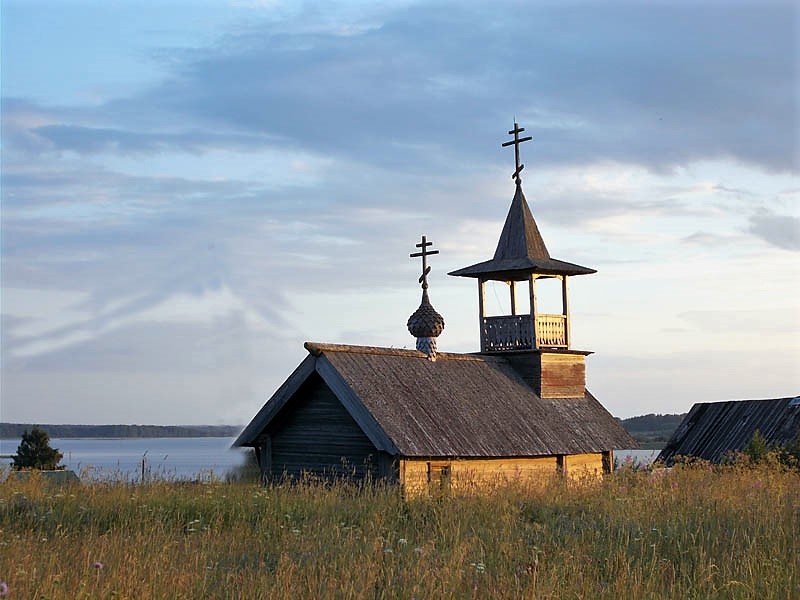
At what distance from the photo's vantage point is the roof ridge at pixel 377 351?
781 inches

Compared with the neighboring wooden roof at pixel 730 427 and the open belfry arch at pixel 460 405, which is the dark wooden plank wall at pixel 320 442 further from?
the neighboring wooden roof at pixel 730 427

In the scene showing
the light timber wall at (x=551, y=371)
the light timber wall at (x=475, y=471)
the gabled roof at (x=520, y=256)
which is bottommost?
the light timber wall at (x=475, y=471)

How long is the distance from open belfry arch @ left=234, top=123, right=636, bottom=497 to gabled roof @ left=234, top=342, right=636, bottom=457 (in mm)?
32

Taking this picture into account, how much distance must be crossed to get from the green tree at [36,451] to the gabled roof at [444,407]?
3071 centimetres

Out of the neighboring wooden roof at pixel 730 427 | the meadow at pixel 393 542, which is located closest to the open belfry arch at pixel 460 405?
the meadow at pixel 393 542

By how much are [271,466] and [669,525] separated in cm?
1224

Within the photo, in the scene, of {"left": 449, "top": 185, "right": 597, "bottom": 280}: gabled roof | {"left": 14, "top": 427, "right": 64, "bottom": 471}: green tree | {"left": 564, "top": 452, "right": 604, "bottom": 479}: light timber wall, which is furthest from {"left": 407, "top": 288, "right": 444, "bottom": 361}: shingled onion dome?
{"left": 14, "top": 427, "right": 64, "bottom": 471}: green tree

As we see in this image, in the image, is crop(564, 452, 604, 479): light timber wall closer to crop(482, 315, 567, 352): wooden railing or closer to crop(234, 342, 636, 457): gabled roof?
crop(234, 342, 636, 457): gabled roof

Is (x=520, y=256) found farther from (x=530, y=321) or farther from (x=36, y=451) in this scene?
(x=36, y=451)

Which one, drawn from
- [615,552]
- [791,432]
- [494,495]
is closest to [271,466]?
[494,495]

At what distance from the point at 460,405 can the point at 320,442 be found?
10.4ft

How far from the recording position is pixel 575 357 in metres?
25.8

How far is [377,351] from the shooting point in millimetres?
21422

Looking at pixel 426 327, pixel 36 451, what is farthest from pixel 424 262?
pixel 36 451
